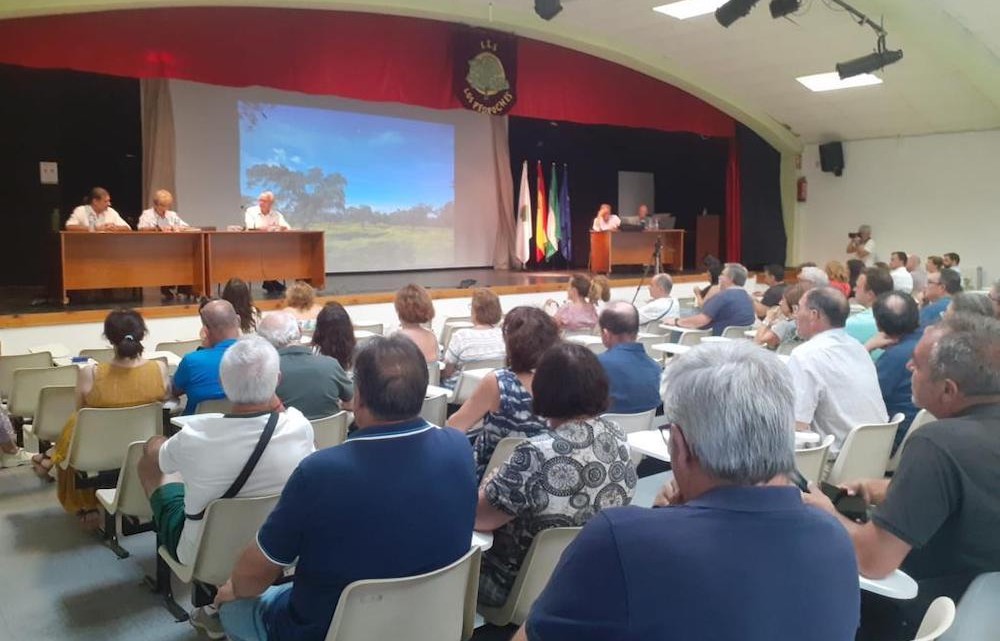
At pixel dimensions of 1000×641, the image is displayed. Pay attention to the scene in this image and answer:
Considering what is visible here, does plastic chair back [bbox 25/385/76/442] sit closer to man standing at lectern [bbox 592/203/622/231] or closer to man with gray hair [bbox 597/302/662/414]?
man with gray hair [bbox 597/302/662/414]

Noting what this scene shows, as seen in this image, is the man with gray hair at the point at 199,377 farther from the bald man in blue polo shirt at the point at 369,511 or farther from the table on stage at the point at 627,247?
the table on stage at the point at 627,247

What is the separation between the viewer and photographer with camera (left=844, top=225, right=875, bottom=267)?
1278cm

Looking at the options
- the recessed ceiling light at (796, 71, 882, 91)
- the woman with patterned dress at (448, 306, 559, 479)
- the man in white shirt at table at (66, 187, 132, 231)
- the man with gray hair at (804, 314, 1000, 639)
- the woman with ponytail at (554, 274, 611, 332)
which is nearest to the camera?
the man with gray hair at (804, 314, 1000, 639)

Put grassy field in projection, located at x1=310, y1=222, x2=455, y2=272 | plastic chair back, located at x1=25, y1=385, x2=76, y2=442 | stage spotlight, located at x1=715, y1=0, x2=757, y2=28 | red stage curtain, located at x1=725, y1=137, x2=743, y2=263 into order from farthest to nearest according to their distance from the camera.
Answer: red stage curtain, located at x1=725, y1=137, x2=743, y2=263 < grassy field in projection, located at x1=310, y1=222, x2=455, y2=272 < stage spotlight, located at x1=715, y1=0, x2=757, y2=28 < plastic chair back, located at x1=25, y1=385, x2=76, y2=442

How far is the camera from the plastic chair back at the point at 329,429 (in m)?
3.25

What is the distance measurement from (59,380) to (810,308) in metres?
4.10

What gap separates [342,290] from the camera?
9.27 metres

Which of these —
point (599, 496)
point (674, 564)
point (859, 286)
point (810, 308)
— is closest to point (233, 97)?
point (859, 286)

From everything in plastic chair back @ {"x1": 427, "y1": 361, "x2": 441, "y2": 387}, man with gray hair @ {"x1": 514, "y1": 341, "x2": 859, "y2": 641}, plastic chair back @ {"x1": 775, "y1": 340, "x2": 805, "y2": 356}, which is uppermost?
man with gray hair @ {"x1": 514, "y1": 341, "x2": 859, "y2": 641}

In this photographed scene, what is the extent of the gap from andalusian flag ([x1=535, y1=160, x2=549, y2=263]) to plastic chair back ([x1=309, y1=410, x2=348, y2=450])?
10239 mm

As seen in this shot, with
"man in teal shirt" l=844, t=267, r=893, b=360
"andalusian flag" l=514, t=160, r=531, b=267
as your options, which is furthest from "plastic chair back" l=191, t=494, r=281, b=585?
"andalusian flag" l=514, t=160, r=531, b=267

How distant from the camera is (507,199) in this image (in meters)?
13.5

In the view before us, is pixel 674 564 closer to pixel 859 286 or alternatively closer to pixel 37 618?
pixel 37 618

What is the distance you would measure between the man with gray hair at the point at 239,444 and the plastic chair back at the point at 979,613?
1.74 meters
